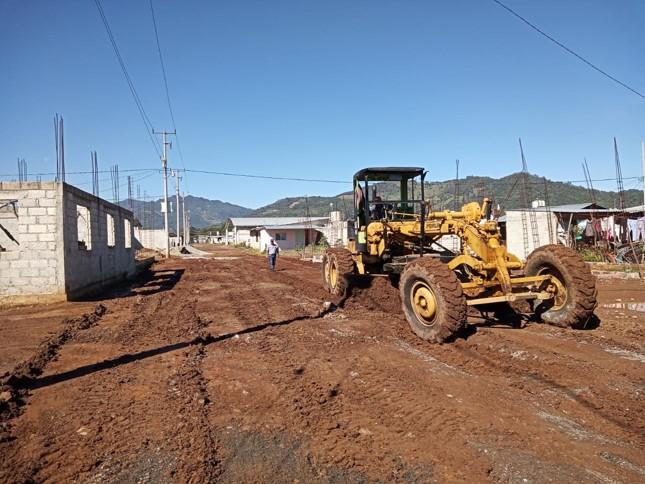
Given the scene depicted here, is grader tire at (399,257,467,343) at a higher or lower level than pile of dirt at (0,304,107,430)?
higher

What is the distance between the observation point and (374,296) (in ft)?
35.5

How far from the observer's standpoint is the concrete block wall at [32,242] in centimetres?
1162

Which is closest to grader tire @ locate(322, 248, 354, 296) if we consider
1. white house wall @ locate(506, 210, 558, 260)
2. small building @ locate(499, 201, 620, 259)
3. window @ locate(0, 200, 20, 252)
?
window @ locate(0, 200, 20, 252)

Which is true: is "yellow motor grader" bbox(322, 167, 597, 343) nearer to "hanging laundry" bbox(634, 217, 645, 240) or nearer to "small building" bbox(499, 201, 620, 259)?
"hanging laundry" bbox(634, 217, 645, 240)

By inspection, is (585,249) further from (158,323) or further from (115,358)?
(115,358)

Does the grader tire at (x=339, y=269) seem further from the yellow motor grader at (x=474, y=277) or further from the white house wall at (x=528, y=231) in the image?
the white house wall at (x=528, y=231)

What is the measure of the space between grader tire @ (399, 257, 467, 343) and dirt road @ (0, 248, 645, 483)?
30 cm

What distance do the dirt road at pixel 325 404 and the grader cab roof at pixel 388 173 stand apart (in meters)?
3.45

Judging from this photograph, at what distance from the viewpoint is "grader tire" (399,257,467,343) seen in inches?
252

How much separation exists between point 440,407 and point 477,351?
6.94 feet

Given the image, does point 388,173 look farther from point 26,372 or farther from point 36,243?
point 36,243

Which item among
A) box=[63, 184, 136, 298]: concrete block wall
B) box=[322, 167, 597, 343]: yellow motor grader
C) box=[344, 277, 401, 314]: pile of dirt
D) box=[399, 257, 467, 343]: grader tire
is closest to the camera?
box=[399, 257, 467, 343]: grader tire

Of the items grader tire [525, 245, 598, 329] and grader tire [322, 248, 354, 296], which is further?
grader tire [322, 248, 354, 296]

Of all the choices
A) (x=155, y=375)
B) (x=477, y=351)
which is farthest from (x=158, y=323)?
(x=477, y=351)
